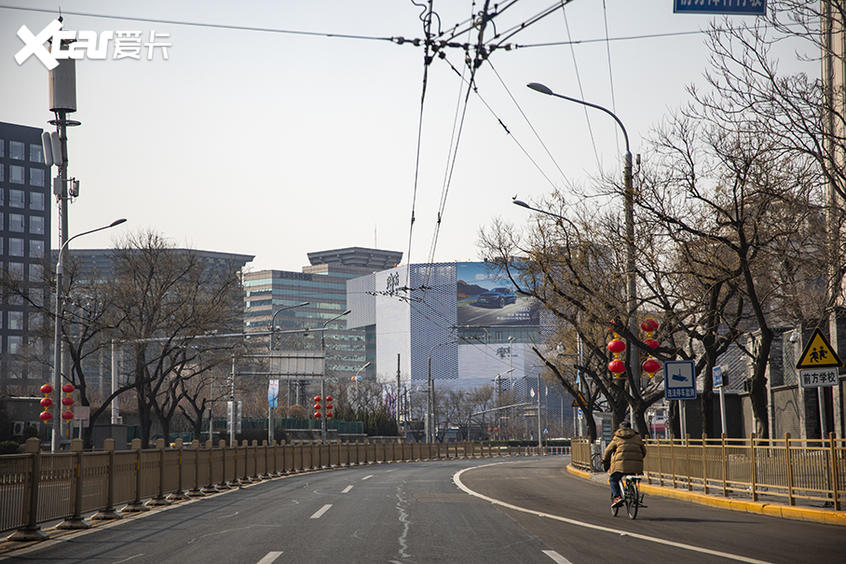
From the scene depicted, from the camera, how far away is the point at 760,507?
1905cm

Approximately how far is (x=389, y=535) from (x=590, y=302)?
19668mm

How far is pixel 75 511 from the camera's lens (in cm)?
1616

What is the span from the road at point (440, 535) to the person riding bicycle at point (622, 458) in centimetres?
56

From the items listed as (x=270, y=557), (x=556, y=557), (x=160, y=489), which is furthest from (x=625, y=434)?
(x=160, y=489)

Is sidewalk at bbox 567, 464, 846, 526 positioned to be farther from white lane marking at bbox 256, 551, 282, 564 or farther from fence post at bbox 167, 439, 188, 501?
fence post at bbox 167, 439, 188, 501

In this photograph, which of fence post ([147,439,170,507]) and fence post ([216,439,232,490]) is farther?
fence post ([216,439,232,490])

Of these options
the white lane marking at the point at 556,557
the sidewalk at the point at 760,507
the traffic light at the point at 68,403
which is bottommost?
the sidewalk at the point at 760,507

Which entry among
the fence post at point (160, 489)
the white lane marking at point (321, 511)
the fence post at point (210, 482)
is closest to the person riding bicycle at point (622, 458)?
the white lane marking at point (321, 511)

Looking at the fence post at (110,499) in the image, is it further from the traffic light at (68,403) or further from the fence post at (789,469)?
the traffic light at (68,403)

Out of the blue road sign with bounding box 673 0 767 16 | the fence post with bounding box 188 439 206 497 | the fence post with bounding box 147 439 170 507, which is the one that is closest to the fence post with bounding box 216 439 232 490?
the fence post with bounding box 188 439 206 497

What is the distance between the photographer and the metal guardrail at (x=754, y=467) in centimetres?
1702

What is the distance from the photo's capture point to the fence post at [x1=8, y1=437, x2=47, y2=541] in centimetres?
1421

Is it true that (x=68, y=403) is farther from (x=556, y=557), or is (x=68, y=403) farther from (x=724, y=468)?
(x=556, y=557)

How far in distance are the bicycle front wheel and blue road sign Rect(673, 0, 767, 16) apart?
27.4 ft
